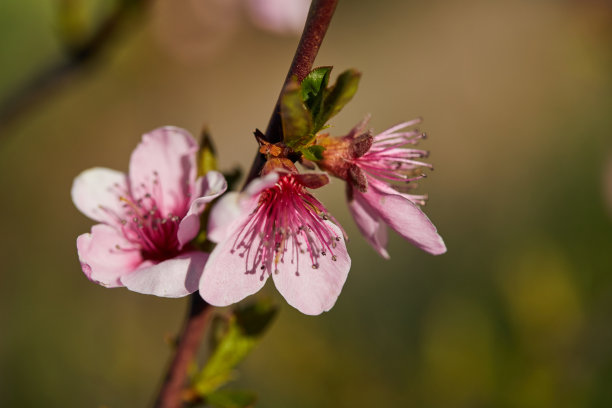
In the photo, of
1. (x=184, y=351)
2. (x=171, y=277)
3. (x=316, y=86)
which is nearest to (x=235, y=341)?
(x=184, y=351)

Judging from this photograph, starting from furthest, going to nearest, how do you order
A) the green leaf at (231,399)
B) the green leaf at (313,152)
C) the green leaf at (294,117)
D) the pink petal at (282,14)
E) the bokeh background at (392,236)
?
the bokeh background at (392,236) < the pink petal at (282,14) < the green leaf at (231,399) < the green leaf at (313,152) < the green leaf at (294,117)

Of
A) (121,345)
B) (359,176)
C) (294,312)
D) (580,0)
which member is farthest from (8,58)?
(580,0)

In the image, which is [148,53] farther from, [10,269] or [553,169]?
[553,169]

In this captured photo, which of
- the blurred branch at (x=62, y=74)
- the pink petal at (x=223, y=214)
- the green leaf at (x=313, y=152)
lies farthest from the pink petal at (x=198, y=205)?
the blurred branch at (x=62, y=74)

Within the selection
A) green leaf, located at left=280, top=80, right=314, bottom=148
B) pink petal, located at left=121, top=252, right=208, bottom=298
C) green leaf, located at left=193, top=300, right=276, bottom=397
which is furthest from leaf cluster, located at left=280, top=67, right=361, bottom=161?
green leaf, located at left=193, top=300, right=276, bottom=397

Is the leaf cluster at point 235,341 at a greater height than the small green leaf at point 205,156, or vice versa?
the small green leaf at point 205,156

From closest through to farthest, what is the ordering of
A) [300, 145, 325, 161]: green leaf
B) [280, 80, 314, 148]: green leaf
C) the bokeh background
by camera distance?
[280, 80, 314, 148]: green leaf, [300, 145, 325, 161]: green leaf, the bokeh background

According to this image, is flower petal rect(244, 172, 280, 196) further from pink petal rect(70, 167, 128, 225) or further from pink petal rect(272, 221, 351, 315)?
pink petal rect(70, 167, 128, 225)

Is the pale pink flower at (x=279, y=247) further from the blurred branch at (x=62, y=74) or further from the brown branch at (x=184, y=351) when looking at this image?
the blurred branch at (x=62, y=74)
